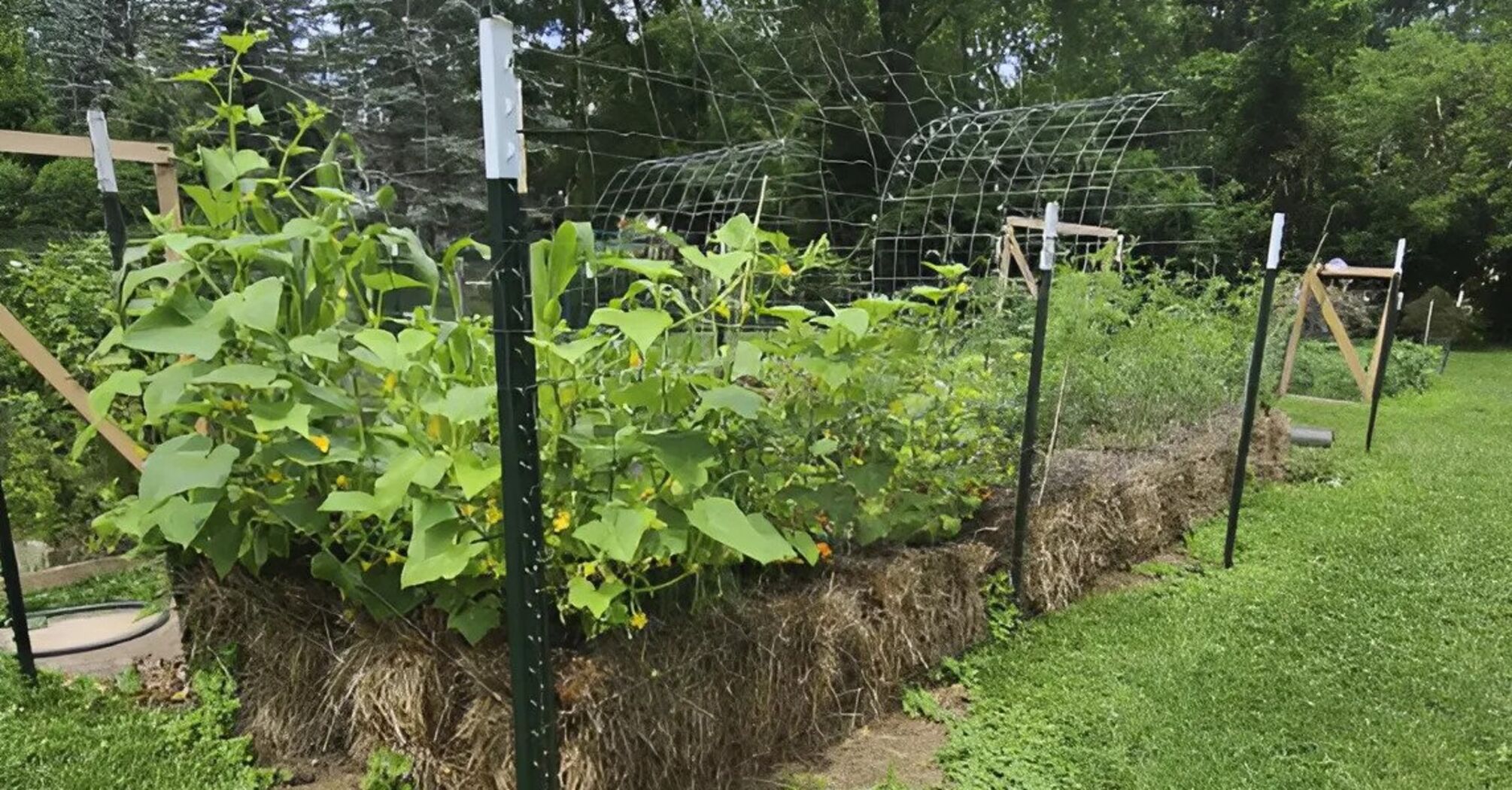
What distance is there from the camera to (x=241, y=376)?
1608 mm

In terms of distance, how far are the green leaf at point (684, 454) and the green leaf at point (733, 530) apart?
60 millimetres

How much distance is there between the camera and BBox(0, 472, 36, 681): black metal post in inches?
87.1

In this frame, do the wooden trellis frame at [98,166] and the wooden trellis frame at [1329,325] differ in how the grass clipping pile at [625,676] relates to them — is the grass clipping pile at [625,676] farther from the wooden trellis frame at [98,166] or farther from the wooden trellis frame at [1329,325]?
the wooden trellis frame at [1329,325]

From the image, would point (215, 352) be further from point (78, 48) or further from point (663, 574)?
point (78, 48)

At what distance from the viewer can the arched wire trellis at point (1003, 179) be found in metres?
4.91

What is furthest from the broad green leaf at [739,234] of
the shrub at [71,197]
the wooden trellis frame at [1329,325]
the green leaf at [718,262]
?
the shrub at [71,197]

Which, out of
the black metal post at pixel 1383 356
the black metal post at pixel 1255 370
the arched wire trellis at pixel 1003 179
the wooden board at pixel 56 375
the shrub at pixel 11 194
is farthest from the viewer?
the shrub at pixel 11 194

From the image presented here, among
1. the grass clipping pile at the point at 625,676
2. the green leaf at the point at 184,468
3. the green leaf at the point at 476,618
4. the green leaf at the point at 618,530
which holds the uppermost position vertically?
the green leaf at the point at 184,468

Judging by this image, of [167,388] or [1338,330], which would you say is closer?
[167,388]

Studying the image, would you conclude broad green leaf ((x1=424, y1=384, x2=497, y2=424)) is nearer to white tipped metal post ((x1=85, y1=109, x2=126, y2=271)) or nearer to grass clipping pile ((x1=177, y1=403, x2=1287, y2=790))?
grass clipping pile ((x1=177, y1=403, x2=1287, y2=790))

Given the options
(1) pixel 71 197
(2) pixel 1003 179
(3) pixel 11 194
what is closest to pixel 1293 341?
(2) pixel 1003 179

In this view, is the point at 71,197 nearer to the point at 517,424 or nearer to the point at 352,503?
the point at 352,503

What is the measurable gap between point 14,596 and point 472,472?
1650 millimetres

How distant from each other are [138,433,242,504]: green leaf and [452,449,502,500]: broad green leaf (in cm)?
47
